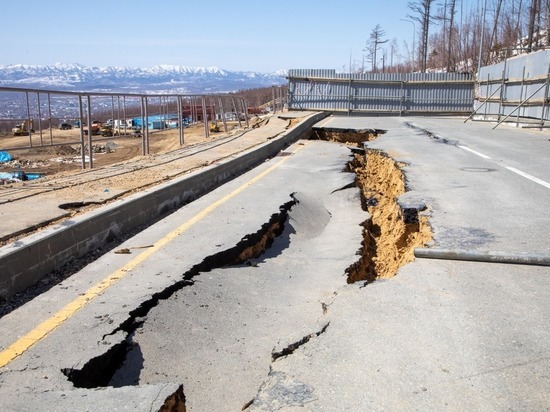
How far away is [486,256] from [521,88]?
22263 mm

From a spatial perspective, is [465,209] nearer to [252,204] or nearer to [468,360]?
[252,204]

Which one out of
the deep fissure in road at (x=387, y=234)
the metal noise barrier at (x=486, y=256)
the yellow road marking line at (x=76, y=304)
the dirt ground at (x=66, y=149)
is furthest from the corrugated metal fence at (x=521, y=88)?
the yellow road marking line at (x=76, y=304)

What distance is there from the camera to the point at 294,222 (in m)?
7.73

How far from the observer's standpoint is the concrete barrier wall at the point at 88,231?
4.44 meters

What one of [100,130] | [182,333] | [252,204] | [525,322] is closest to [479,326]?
[525,322]

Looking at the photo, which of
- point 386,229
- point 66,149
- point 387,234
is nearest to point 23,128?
point 386,229

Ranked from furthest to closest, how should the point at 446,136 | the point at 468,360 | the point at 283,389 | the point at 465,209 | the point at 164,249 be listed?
1. the point at 446,136
2. the point at 465,209
3. the point at 164,249
4. the point at 468,360
5. the point at 283,389

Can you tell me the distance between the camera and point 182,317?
13.6 feet

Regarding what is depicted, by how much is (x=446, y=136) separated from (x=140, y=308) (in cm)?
1625

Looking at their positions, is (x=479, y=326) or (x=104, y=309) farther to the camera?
(x=104, y=309)

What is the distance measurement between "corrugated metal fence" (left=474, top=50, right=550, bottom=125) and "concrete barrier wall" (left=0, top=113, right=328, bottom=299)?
55.4 feet

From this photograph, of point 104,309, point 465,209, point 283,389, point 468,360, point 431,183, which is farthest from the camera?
point 431,183

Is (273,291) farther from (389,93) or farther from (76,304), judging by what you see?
(389,93)

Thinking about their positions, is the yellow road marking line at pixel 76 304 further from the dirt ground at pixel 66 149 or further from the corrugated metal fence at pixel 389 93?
the corrugated metal fence at pixel 389 93
